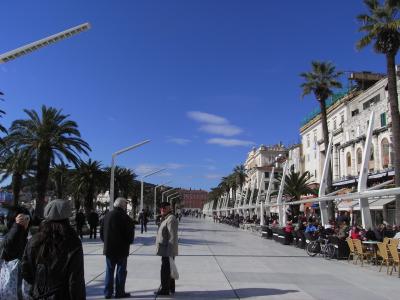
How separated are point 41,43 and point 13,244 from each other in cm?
695

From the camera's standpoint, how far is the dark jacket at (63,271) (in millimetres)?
3852

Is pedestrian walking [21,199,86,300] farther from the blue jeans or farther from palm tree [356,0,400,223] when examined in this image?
palm tree [356,0,400,223]

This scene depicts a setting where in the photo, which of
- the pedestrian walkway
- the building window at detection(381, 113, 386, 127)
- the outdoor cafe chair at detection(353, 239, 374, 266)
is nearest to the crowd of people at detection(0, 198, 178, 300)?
the pedestrian walkway

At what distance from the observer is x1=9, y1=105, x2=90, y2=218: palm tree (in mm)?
32062

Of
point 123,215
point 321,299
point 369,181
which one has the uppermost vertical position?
point 369,181

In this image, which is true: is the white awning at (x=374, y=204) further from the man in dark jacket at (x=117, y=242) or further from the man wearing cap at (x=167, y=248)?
the man in dark jacket at (x=117, y=242)

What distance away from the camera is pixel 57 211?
4.12 m

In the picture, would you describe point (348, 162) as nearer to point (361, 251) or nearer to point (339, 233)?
point (339, 233)

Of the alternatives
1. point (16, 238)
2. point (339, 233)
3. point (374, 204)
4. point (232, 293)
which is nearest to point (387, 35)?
point (339, 233)

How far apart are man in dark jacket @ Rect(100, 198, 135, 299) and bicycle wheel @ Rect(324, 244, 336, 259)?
38.1ft

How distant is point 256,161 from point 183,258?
4579 inches

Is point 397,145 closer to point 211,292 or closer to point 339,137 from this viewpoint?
point 211,292

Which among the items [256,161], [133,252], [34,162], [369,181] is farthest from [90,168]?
[256,161]

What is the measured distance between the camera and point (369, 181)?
139 feet
